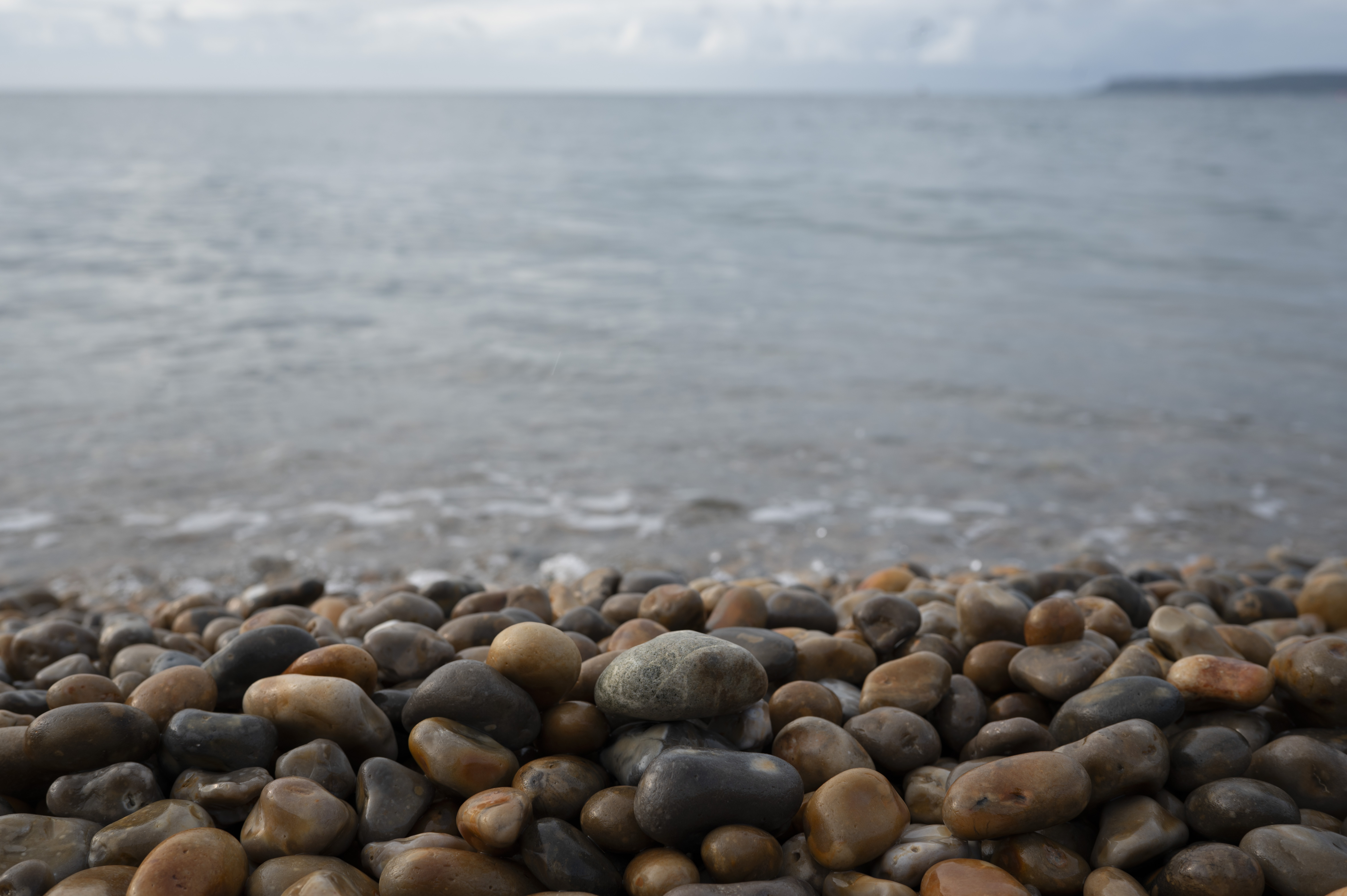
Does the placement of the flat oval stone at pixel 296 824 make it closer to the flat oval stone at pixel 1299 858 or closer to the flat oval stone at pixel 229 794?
the flat oval stone at pixel 229 794

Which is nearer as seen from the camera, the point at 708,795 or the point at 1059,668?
the point at 708,795

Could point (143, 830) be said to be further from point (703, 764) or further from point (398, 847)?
point (703, 764)

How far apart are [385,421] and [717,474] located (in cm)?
249

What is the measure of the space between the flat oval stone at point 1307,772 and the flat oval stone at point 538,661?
1427 mm

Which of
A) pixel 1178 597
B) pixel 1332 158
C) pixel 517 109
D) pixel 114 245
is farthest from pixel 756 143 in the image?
pixel 517 109

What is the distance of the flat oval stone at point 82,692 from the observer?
206 cm

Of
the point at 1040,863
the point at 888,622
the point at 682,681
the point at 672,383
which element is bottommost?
the point at 672,383

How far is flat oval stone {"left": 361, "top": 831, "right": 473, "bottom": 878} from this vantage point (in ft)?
5.40

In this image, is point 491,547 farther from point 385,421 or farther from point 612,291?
point 612,291

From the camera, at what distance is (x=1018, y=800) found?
167cm

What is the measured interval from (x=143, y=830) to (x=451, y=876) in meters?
0.60

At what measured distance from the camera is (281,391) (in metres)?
7.11

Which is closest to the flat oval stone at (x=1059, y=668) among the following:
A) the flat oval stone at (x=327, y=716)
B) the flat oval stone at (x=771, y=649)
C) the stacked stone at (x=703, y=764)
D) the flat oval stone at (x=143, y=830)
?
the stacked stone at (x=703, y=764)

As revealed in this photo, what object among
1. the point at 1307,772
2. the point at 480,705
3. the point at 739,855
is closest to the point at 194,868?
the point at 480,705
